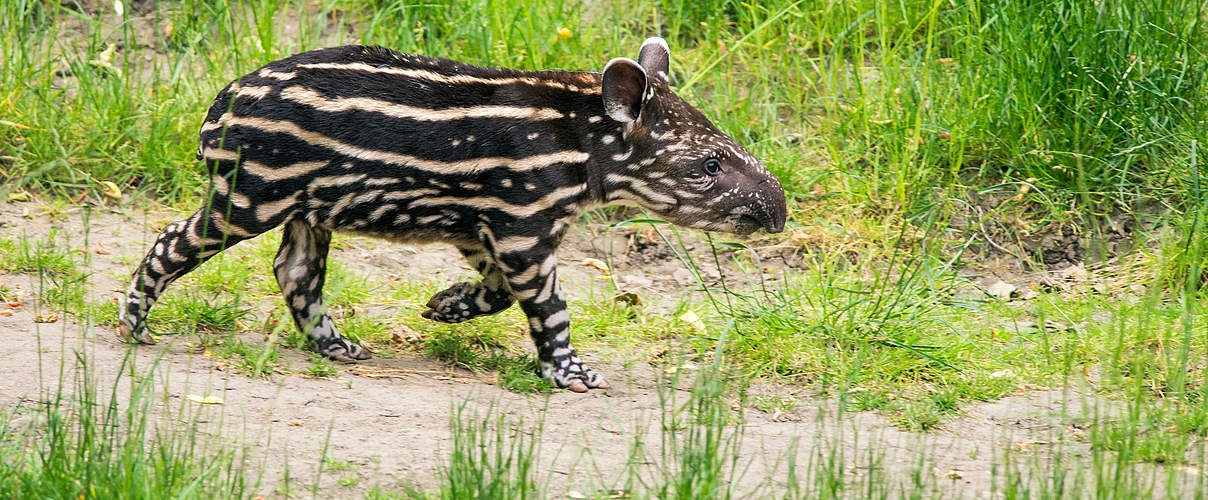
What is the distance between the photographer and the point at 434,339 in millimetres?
6426

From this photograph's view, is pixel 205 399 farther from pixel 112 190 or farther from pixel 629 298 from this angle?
pixel 112 190

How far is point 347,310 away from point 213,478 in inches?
105

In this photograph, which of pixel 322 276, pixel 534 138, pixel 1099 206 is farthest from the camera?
pixel 1099 206

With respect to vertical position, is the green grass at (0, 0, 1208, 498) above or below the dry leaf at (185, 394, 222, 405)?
above

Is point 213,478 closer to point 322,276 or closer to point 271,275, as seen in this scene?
point 322,276

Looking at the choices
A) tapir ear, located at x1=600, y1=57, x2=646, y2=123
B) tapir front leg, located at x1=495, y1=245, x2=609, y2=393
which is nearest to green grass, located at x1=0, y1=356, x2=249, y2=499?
tapir front leg, located at x1=495, y1=245, x2=609, y2=393

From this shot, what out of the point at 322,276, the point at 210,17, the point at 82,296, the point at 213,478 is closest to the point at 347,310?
the point at 322,276

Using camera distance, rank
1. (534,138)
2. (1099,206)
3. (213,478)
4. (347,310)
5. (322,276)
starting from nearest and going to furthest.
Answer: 1. (213,478)
2. (534,138)
3. (322,276)
4. (347,310)
5. (1099,206)

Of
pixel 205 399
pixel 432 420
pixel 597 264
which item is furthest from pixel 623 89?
pixel 597 264

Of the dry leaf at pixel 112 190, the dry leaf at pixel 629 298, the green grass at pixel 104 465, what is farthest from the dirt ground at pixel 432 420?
Answer: the dry leaf at pixel 112 190

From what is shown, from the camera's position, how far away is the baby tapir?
5551 millimetres

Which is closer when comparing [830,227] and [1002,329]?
[1002,329]

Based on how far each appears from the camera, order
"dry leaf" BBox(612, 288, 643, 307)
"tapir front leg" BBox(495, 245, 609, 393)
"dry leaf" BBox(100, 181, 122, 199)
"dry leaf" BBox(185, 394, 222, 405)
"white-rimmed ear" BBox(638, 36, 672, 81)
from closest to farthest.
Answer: "dry leaf" BBox(185, 394, 222, 405)
"tapir front leg" BBox(495, 245, 609, 393)
"white-rimmed ear" BBox(638, 36, 672, 81)
"dry leaf" BBox(612, 288, 643, 307)
"dry leaf" BBox(100, 181, 122, 199)

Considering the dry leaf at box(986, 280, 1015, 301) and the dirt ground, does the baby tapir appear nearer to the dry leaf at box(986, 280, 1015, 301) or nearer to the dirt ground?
the dirt ground
